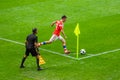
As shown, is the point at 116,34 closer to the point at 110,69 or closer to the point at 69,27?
the point at 69,27

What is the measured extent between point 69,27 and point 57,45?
174 inches

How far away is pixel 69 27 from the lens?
30.6m

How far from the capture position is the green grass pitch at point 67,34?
2133 cm

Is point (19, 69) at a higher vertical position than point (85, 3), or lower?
lower

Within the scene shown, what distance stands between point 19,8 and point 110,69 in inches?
643

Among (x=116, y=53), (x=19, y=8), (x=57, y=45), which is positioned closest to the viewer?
(x=116, y=53)

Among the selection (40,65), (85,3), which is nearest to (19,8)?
(85,3)

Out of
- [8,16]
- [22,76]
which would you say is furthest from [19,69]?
[8,16]

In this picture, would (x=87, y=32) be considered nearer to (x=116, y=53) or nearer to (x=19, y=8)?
(x=116, y=53)

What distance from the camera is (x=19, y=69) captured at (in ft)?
72.4

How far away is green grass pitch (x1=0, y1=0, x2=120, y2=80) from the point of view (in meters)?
21.3

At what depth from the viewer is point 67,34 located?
2880 centimetres

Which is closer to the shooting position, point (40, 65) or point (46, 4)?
point (40, 65)

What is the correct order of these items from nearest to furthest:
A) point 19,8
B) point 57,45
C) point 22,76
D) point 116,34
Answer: point 22,76 < point 57,45 < point 116,34 < point 19,8
